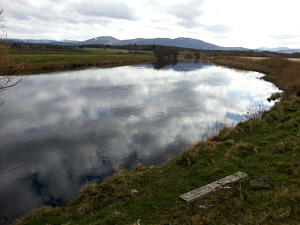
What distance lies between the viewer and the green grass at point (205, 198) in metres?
4.34

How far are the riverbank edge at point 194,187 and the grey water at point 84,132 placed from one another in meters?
1.71

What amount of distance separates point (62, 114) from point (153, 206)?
40.0 feet

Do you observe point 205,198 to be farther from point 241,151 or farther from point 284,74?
point 284,74

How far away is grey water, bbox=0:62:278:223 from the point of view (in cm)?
777

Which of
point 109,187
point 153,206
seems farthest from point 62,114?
point 153,206

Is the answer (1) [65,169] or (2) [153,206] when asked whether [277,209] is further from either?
(1) [65,169]

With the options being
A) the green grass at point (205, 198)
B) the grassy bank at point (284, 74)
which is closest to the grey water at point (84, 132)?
the green grass at point (205, 198)

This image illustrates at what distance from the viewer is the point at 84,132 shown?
40.5 feet

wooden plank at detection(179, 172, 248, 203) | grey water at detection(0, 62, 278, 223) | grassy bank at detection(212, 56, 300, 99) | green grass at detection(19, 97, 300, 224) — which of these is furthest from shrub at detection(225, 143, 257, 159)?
grassy bank at detection(212, 56, 300, 99)

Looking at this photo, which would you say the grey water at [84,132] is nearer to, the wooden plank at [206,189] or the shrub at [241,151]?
the shrub at [241,151]

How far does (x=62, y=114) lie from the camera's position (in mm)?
15273

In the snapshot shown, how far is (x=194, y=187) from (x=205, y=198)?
601 mm

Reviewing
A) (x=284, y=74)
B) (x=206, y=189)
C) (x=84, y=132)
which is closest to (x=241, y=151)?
(x=206, y=189)

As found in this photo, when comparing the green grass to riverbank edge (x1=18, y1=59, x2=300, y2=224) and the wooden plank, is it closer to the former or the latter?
riverbank edge (x1=18, y1=59, x2=300, y2=224)
